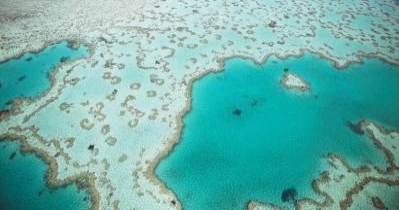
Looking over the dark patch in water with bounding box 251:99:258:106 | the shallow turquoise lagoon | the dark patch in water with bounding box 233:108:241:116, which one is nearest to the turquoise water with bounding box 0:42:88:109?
the shallow turquoise lagoon

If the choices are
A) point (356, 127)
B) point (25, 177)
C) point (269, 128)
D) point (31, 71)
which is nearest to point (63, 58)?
point (31, 71)

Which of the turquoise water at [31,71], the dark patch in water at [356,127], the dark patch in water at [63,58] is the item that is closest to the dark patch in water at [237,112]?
the dark patch in water at [356,127]

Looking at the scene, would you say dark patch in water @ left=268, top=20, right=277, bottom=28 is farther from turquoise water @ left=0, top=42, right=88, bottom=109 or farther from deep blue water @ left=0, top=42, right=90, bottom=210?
deep blue water @ left=0, top=42, right=90, bottom=210

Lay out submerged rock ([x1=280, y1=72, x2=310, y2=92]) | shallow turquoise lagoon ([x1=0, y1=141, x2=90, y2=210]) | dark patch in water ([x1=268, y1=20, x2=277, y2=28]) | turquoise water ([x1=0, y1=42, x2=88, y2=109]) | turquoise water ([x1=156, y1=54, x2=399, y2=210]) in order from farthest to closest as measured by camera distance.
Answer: dark patch in water ([x1=268, y1=20, x2=277, y2=28])
submerged rock ([x1=280, y1=72, x2=310, y2=92])
turquoise water ([x1=0, y1=42, x2=88, y2=109])
turquoise water ([x1=156, y1=54, x2=399, y2=210])
shallow turquoise lagoon ([x1=0, y1=141, x2=90, y2=210])

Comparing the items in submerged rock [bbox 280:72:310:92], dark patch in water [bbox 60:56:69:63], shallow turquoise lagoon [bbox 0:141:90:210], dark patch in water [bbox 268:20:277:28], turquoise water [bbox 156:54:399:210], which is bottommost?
shallow turquoise lagoon [bbox 0:141:90:210]

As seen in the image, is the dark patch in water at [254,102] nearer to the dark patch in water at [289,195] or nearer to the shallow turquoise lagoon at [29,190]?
the dark patch in water at [289,195]

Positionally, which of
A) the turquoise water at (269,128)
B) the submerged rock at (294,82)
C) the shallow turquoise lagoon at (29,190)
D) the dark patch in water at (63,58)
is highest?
the dark patch in water at (63,58)
